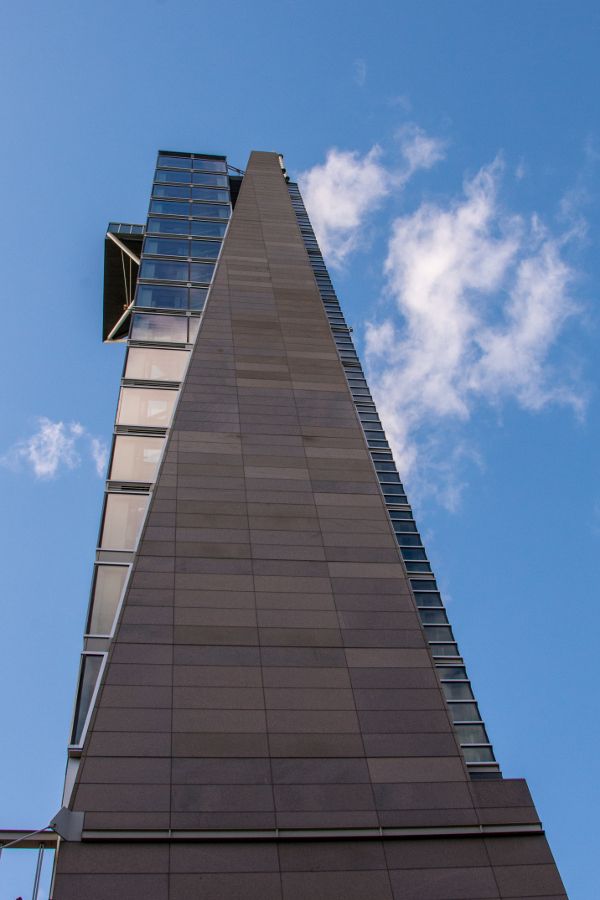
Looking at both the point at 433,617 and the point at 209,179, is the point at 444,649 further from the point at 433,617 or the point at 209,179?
the point at 209,179

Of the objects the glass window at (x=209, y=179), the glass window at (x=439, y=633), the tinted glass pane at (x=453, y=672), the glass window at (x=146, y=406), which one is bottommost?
the tinted glass pane at (x=453, y=672)

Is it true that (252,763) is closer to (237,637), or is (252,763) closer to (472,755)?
(237,637)

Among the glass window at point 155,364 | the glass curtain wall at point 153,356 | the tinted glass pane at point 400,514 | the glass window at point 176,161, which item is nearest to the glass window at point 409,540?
the tinted glass pane at point 400,514

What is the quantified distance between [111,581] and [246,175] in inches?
1296

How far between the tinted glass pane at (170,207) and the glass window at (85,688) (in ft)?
Answer: 91.3

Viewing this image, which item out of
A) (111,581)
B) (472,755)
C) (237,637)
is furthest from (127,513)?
(472,755)

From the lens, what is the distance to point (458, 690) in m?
18.2

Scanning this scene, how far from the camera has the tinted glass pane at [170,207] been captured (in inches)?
1539

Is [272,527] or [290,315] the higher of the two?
[290,315]

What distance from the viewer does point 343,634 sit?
660 inches

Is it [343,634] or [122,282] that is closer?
[343,634]

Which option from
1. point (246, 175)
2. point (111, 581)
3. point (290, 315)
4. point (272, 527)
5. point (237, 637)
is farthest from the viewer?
point (246, 175)

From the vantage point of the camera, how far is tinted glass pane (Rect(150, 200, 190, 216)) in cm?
3909

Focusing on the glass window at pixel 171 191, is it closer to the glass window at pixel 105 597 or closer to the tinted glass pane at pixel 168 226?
the tinted glass pane at pixel 168 226
